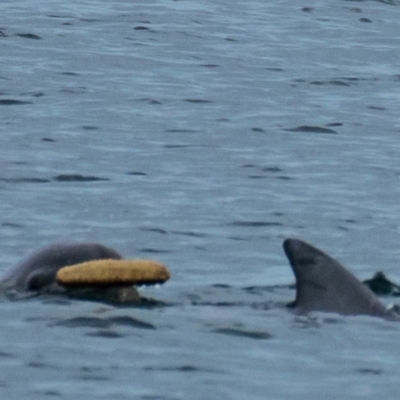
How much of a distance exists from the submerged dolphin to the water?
18 cm

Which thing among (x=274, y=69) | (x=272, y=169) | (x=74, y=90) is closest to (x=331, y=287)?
(x=272, y=169)

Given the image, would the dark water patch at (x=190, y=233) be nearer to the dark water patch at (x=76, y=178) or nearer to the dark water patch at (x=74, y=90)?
the dark water patch at (x=76, y=178)

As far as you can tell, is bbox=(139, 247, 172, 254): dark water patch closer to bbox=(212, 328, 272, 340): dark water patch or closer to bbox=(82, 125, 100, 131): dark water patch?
bbox=(212, 328, 272, 340): dark water patch

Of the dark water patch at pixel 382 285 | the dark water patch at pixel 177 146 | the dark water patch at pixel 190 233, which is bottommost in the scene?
the dark water patch at pixel 177 146

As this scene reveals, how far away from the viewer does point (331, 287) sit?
→ 9094 mm

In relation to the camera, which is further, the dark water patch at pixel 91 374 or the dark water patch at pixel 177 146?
the dark water patch at pixel 177 146

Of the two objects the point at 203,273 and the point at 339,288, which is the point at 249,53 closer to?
the point at 203,273

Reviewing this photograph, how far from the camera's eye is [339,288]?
9.09 metres

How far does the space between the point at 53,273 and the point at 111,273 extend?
681 millimetres

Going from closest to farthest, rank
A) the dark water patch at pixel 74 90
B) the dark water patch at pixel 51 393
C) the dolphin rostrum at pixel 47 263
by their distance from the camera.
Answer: the dark water patch at pixel 51 393 < the dolphin rostrum at pixel 47 263 < the dark water patch at pixel 74 90

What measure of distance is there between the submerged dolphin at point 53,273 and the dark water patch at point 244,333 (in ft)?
2.28

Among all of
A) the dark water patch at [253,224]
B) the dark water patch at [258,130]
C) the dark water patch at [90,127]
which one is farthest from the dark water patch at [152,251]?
the dark water patch at [258,130]

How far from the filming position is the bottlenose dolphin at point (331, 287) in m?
9.09

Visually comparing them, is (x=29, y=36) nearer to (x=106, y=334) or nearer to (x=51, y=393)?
(x=106, y=334)
